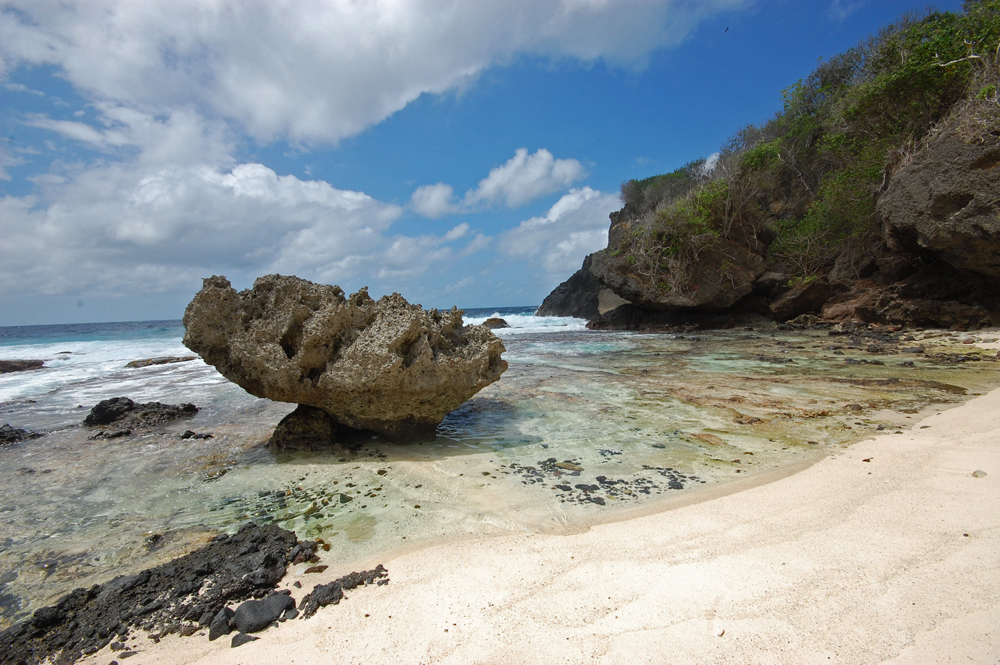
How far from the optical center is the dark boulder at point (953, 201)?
10.2 m

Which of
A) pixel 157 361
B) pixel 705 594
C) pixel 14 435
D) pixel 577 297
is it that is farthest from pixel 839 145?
pixel 157 361

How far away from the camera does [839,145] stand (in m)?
15.0

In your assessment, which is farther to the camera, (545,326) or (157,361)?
(545,326)

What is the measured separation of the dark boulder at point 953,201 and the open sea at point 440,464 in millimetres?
4568

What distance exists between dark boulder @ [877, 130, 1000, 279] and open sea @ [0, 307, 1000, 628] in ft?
15.0

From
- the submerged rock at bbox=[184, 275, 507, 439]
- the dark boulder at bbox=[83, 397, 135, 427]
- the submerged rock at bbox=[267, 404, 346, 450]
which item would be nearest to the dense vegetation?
the submerged rock at bbox=[184, 275, 507, 439]

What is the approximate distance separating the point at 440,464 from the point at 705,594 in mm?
2873

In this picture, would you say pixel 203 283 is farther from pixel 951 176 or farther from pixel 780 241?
pixel 780 241

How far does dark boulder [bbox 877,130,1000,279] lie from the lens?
10.2m

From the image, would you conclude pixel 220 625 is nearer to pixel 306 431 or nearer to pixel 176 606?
pixel 176 606

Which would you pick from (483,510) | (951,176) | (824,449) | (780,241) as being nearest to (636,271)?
(780,241)

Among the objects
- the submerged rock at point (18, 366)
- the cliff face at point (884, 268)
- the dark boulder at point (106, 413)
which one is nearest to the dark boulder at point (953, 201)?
the cliff face at point (884, 268)

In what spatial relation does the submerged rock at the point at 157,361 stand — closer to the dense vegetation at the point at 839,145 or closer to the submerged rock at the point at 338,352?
the submerged rock at the point at 338,352

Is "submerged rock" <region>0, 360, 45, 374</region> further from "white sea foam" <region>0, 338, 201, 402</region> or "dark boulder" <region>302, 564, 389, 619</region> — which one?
"dark boulder" <region>302, 564, 389, 619</region>
